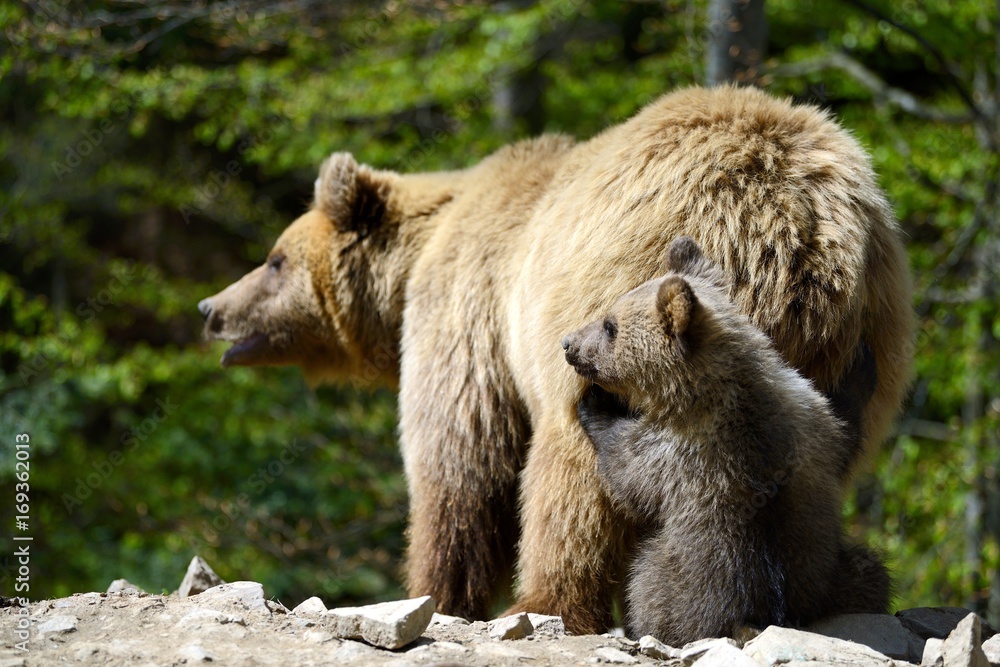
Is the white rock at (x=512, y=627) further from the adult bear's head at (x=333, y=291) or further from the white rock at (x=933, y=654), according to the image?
the adult bear's head at (x=333, y=291)

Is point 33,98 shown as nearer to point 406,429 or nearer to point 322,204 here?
point 322,204

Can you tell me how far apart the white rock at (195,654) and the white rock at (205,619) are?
260 millimetres

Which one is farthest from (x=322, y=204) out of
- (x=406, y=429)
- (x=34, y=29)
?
(x=34, y=29)

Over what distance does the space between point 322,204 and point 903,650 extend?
4.42 meters

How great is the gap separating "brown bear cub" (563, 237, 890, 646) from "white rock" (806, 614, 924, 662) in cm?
7

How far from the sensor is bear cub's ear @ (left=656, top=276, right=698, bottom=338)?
4.00 m

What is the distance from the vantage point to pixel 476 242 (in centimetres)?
Result: 568

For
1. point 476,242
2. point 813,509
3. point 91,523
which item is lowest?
point 91,523

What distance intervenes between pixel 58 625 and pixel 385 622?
141cm

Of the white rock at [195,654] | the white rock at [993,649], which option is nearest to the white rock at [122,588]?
the white rock at [195,654]

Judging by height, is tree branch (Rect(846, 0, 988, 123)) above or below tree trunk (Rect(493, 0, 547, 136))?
below

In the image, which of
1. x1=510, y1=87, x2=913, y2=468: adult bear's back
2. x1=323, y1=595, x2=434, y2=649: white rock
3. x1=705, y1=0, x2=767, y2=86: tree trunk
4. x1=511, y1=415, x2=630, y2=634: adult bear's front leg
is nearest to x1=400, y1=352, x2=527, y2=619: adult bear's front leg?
x1=510, y1=87, x2=913, y2=468: adult bear's back

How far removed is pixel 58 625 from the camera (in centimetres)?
406

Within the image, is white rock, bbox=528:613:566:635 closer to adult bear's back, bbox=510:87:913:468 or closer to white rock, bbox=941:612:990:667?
adult bear's back, bbox=510:87:913:468
